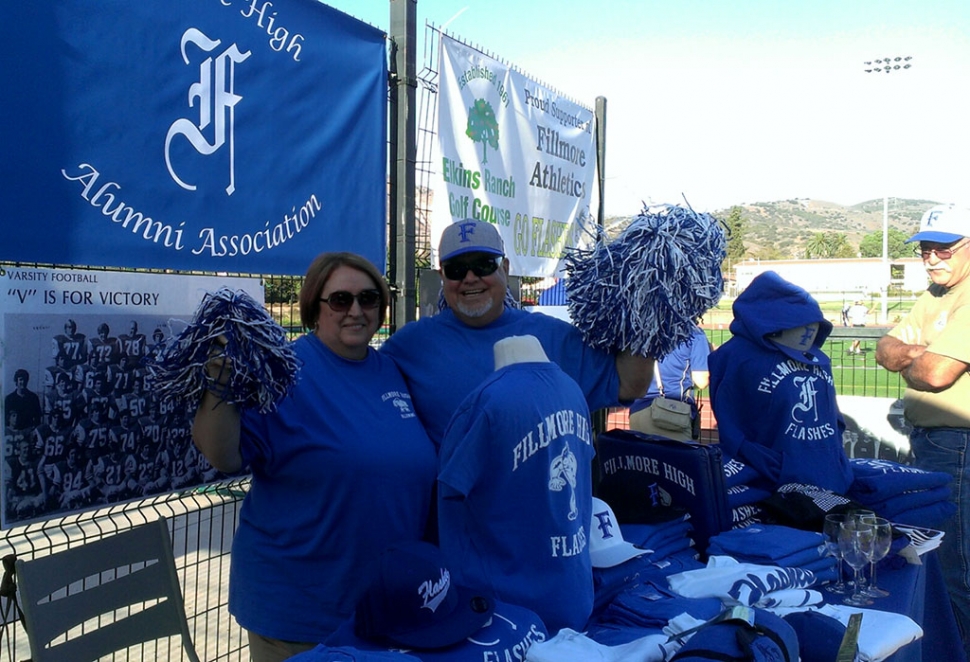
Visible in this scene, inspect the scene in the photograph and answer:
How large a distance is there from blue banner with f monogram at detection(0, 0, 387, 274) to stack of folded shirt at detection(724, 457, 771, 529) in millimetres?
1818

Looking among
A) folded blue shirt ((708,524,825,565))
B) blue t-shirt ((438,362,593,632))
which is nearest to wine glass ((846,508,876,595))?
folded blue shirt ((708,524,825,565))

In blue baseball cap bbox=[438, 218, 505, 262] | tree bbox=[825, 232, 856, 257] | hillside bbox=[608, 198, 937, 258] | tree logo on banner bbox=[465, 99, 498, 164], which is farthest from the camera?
hillside bbox=[608, 198, 937, 258]

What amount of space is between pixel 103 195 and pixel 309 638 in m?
1.54

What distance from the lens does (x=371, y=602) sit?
1419 millimetres

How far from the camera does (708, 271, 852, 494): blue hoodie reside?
2951 millimetres

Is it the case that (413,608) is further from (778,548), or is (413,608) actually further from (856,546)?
(856,546)

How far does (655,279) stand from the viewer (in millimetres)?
1969

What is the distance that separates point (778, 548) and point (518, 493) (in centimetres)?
109

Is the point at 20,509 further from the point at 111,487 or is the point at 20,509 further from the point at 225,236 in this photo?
the point at 225,236

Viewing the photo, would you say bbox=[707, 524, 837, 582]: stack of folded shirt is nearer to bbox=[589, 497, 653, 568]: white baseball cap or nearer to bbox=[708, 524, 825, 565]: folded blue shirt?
bbox=[708, 524, 825, 565]: folded blue shirt

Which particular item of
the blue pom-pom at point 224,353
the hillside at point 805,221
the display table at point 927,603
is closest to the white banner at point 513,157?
the blue pom-pom at point 224,353

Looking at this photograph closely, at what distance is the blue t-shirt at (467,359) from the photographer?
7.28 feet

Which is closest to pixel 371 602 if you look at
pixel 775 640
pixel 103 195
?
pixel 775 640

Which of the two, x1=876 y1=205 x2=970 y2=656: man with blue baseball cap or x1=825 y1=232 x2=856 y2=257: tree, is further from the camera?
x1=825 y1=232 x2=856 y2=257: tree
